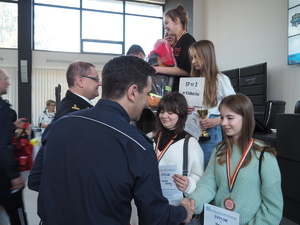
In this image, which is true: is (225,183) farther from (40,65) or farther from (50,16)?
(50,16)

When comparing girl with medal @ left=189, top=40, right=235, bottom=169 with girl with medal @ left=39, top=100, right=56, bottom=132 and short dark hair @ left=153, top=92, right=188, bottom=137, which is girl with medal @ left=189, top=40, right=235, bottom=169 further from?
girl with medal @ left=39, top=100, right=56, bottom=132

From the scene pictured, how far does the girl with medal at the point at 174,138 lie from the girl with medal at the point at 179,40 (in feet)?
0.80

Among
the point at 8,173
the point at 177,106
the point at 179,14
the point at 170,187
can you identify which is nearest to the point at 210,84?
the point at 177,106

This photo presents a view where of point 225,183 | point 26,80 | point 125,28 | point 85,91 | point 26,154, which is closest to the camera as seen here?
point 225,183

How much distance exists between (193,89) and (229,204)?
2.41 ft

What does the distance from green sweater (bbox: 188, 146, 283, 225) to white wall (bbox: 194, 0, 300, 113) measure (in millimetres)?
4842

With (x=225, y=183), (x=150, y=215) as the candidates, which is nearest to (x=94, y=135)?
(x=150, y=215)

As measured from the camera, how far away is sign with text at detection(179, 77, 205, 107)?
170cm

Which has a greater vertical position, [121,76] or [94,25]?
[94,25]

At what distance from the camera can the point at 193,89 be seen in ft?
5.73

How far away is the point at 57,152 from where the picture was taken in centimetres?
96

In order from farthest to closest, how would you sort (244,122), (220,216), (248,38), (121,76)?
(248,38) < (244,122) < (220,216) < (121,76)

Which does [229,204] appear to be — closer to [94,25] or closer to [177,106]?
[177,106]

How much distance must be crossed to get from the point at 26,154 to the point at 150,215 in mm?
1777
